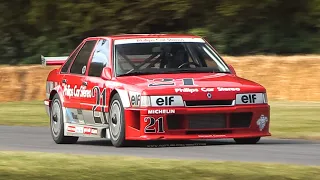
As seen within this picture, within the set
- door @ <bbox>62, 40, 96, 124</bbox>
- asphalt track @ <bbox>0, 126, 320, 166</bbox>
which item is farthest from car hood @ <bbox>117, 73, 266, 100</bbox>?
door @ <bbox>62, 40, 96, 124</bbox>

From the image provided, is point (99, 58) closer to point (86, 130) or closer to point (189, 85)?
point (86, 130)

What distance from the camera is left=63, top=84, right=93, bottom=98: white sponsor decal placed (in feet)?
42.8

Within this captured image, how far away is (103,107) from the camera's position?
12461mm

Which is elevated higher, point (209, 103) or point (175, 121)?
point (209, 103)

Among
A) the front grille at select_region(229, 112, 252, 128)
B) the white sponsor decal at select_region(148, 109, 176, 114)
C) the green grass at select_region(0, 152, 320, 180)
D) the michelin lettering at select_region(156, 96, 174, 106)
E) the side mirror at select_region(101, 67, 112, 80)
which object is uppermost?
the side mirror at select_region(101, 67, 112, 80)

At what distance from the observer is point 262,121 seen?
12078mm

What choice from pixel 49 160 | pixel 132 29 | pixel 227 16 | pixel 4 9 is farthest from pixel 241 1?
pixel 49 160

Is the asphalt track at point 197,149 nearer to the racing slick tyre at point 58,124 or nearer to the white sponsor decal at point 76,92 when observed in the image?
the racing slick tyre at point 58,124

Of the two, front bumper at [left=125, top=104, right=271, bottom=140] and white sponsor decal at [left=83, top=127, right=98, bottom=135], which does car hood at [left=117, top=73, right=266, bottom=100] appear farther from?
white sponsor decal at [left=83, top=127, right=98, bottom=135]

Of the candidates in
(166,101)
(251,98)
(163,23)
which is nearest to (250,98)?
(251,98)

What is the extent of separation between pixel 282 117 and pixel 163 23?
12444mm

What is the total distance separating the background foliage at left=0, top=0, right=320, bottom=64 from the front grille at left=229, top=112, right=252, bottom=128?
1472 centimetres

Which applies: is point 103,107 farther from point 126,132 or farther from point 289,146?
point 289,146

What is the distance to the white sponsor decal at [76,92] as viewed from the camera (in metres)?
13.1
